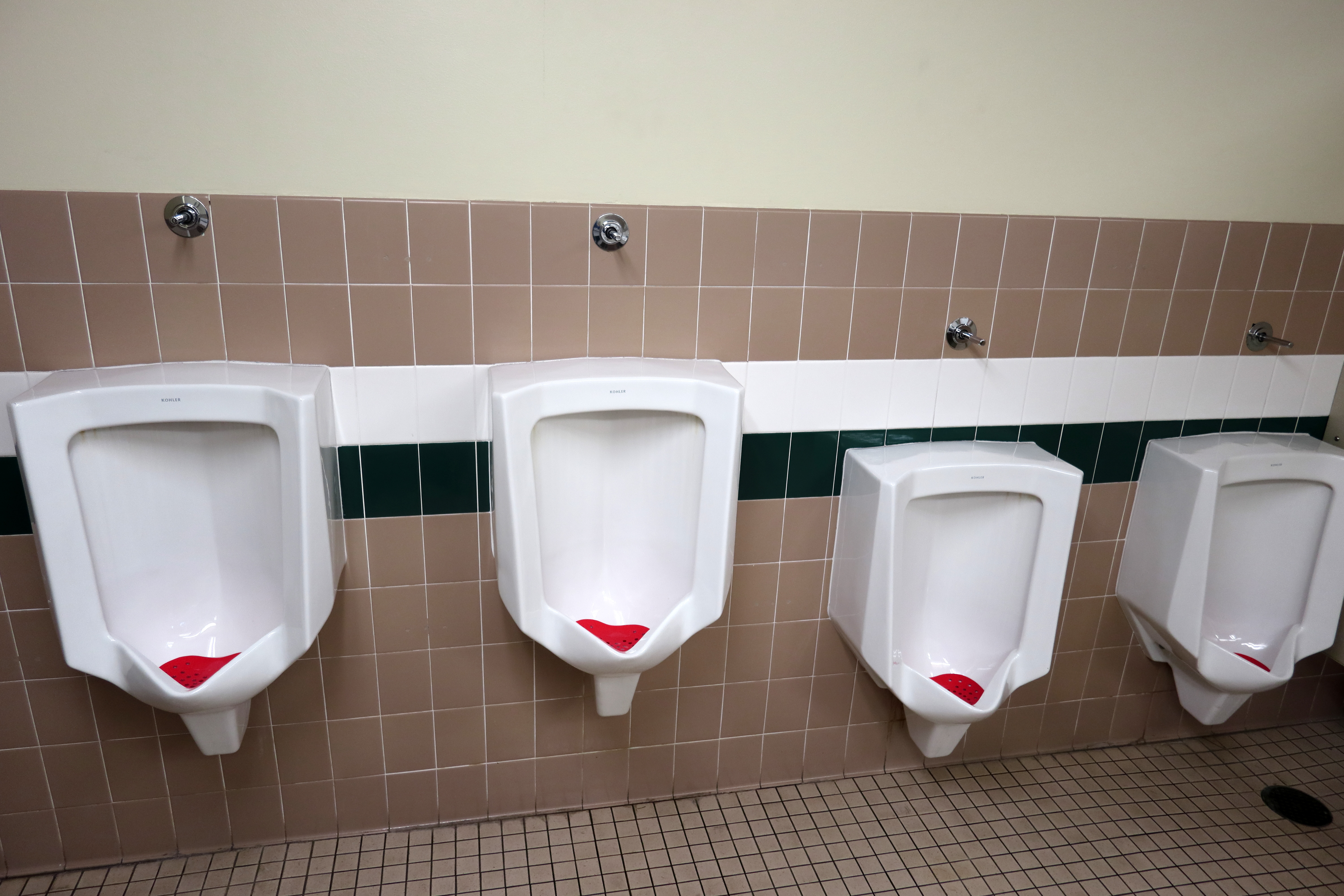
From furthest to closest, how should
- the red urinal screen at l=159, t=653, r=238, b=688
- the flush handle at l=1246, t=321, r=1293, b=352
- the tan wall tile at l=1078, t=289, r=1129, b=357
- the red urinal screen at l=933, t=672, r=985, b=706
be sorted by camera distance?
the flush handle at l=1246, t=321, r=1293, b=352 < the tan wall tile at l=1078, t=289, r=1129, b=357 < the red urinal screen at l=933, t=672, r=985, b=706 < the red urinal screen at l=159, t=653, r=238, b=688

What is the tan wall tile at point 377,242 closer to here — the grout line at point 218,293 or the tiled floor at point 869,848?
the grout line at point 218,293

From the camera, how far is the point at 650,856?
2002 mm

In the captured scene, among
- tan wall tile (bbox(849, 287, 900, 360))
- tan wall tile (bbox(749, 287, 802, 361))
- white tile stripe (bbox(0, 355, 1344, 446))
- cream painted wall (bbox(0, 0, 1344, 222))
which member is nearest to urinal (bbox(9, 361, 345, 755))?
white tile stripe (bbox(0, 355, 1344, 446))

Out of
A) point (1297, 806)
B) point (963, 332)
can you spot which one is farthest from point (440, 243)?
point (1297, 806)

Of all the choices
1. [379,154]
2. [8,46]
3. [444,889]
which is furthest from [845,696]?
[8,46]

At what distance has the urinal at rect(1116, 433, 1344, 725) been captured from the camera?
201 cm

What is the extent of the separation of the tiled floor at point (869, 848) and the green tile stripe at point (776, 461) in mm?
813

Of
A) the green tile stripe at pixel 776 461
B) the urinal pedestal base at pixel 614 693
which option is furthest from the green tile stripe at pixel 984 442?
the urinal pedestal base at pixel 614 693

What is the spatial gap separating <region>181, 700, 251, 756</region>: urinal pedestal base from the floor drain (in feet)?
8.17

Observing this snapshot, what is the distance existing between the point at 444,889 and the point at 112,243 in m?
1.47

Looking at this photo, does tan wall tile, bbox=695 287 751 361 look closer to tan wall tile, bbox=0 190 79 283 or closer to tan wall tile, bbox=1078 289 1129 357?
tan wall tile, bbox=1078 289 1129 357

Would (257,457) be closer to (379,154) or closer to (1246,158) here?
(379,154)

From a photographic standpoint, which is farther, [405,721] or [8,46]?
[405,721]

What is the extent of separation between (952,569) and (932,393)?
404 mm
